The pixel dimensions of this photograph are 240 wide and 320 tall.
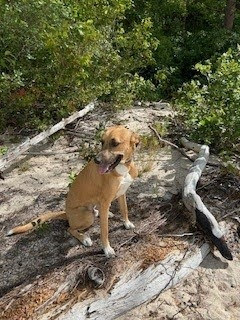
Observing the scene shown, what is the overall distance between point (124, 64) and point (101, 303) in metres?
6.09

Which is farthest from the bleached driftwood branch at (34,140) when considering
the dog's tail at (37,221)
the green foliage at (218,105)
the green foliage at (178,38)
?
the green foliage at (178,38)

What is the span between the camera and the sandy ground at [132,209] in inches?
166

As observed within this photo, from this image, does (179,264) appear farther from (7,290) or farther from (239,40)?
(239,40)

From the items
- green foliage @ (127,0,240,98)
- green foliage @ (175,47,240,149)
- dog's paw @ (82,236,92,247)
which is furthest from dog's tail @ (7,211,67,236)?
green foliage @ (127,0,240,98)

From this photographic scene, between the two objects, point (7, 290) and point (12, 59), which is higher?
point (12, 59)

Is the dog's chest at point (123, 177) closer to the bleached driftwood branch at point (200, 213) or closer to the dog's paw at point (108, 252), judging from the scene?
the dog's paw at point (108, 252)

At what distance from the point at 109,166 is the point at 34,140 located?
134 inches

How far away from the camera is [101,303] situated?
398 centimetres

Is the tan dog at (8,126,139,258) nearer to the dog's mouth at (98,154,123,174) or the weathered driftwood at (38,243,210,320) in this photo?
the dog's mouth at (98,154,123,174)

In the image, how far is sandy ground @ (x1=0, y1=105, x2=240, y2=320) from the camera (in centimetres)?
423

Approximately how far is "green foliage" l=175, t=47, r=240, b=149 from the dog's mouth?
9.61 ft

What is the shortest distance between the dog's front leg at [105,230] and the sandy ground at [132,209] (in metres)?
0.47

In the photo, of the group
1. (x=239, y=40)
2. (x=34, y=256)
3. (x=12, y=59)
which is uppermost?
(x=12, y=59)

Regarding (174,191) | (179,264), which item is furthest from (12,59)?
(179,264)
